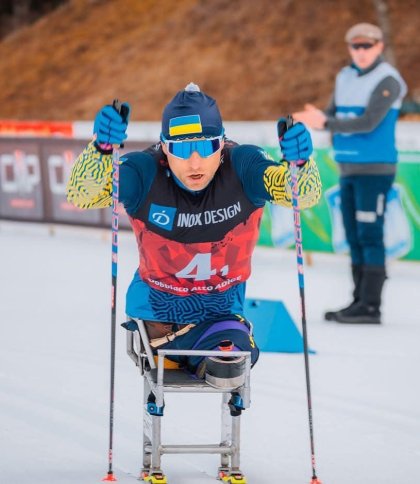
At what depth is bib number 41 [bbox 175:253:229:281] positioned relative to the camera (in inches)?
181

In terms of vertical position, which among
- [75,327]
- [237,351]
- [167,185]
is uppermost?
[167,185]

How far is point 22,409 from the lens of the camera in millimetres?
6082

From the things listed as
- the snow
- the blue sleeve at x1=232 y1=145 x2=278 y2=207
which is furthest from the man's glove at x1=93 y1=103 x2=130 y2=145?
the snow

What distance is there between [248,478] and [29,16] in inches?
2251

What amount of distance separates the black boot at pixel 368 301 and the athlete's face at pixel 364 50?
1.52 metres

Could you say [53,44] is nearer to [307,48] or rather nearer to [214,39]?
[214,39]

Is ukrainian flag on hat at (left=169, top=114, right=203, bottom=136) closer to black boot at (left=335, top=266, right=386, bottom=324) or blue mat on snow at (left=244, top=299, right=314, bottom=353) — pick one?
blue mat on snow at (left=244, top=299, right=314, bottom=353)

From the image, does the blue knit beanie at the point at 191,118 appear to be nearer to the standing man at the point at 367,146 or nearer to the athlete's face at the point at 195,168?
the athlete's face at the point at 195,168

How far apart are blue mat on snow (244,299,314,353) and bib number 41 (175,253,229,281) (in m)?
3.14

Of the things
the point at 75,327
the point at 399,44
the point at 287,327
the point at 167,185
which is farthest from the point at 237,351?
the point at 399,44

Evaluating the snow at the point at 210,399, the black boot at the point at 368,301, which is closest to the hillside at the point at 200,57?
the snow at the point at 210,399

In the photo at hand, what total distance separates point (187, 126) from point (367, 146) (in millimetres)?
4356

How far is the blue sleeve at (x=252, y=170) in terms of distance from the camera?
457 centimetres

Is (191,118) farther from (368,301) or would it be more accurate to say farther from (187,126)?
(368,301)
